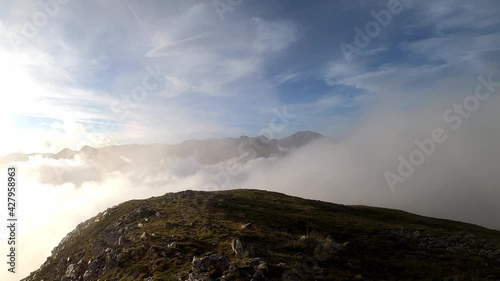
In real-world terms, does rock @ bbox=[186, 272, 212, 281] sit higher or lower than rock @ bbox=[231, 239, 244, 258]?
lower

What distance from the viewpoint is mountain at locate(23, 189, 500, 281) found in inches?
1011

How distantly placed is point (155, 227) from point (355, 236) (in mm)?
27575

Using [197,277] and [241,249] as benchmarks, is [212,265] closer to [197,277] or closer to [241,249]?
[197,277]

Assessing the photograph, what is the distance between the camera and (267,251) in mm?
29438

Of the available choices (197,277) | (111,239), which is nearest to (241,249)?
(197,277)

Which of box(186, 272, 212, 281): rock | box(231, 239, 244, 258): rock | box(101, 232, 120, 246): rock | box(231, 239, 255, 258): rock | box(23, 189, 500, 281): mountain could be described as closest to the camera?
box(186, 272, 212, 281): rock

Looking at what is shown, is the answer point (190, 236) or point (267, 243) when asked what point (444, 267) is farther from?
point (190, 236)

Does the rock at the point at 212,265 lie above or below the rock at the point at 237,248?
below

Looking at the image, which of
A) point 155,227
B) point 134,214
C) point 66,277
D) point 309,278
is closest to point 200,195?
point 134,214

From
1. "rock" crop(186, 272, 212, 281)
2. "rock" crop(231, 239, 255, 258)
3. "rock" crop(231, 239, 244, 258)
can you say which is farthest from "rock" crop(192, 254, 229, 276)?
"rock" crop(231, 239, 255, 258)

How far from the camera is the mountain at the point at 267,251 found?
2567 cm

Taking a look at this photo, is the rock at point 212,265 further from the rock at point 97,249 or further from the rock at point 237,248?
the rock at point 97,249

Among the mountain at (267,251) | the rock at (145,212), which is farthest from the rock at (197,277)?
the rock at (145,212)

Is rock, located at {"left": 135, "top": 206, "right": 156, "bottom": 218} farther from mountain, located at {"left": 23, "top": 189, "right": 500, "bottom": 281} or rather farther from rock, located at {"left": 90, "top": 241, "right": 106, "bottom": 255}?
rock, located at {"left": 90, "top": 241, "right": 106, "bottom": 255}
